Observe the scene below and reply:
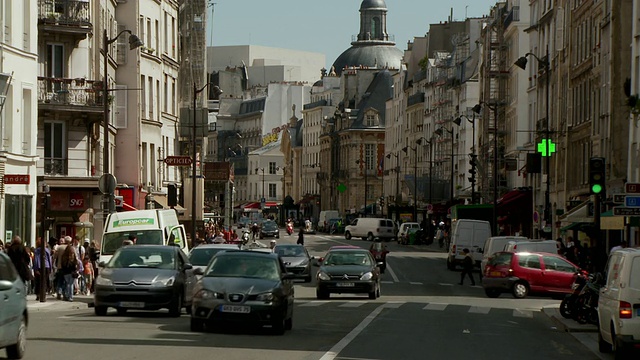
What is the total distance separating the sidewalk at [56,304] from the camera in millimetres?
33406

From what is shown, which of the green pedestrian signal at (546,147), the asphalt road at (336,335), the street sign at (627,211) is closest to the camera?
the asphalt road at (336,335)

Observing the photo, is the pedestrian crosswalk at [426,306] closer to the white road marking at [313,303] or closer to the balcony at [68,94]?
the white road marking at [313,303]

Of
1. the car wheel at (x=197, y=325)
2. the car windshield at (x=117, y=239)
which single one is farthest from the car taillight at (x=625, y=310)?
the car windshield at (x=117, y=239)

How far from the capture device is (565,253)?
2164 inches

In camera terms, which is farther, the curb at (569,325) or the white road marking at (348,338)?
the curb at (569,325)

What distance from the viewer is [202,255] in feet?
123

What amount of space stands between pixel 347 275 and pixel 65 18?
17868 millimetres

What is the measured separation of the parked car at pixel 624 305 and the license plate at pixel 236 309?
19.7 feet

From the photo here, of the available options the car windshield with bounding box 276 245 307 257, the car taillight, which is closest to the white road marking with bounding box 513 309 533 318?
the car taillight

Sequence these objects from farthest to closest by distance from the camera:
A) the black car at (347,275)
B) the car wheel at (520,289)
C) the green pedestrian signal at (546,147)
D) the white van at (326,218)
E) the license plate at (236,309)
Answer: the white van at (326,218) < the green pedestrian signal at (546,147) < the car wheel at (520,289) < the black car at (347,275) < the license plate at (236,309)

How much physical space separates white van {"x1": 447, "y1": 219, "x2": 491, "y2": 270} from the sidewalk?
111ft

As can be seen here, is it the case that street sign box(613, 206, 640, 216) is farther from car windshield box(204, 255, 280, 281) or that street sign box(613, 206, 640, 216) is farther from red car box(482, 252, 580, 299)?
red car box(482, 252, 580, 299)

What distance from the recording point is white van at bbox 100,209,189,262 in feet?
129

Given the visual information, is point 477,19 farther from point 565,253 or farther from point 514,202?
point 565,253
